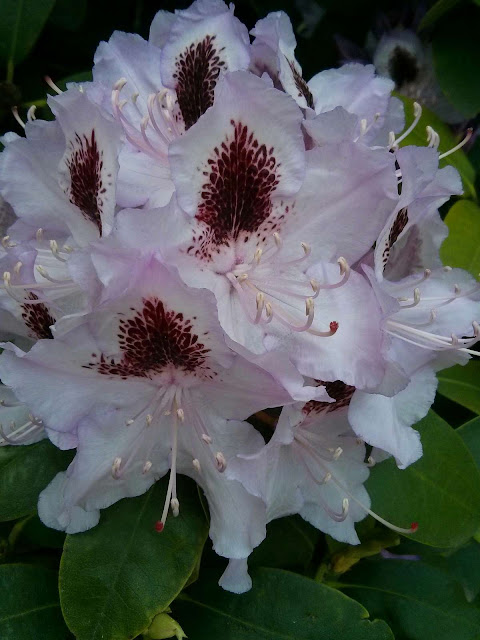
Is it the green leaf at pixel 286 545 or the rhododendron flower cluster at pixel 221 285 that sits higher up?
the rhododendron flower cluster at pixel 221 285

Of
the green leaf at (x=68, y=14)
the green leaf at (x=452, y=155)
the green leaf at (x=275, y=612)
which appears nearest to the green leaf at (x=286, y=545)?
the green leaf at (x=275, y=612)

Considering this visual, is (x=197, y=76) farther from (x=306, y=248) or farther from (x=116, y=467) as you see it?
(x=116, y=467)

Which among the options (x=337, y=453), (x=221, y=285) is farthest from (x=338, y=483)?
(x=221, y=285)

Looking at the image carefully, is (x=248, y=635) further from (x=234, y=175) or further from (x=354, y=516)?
(x=234, y=175)

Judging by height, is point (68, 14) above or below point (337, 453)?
above

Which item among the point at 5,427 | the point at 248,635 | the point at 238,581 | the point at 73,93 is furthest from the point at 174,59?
the point at 248,635

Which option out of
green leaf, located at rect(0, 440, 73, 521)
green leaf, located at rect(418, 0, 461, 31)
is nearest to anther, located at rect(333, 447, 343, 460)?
green leaf, located at rect(0, 440, 73, 521)

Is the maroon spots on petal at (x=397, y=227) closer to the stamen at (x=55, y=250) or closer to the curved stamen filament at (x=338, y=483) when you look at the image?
the curved stamen filament at (x=338, y=483)
